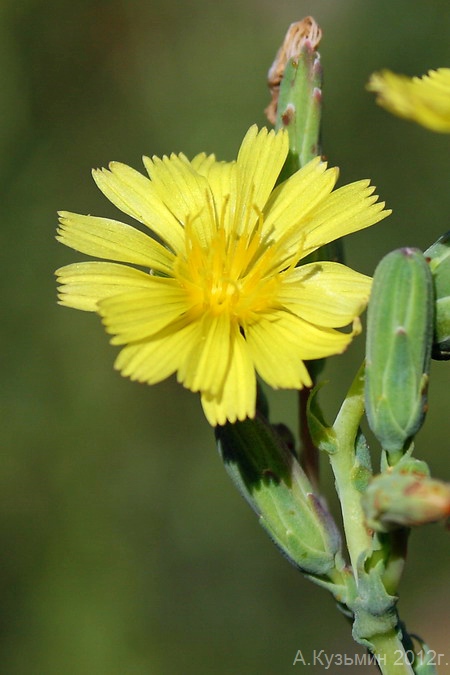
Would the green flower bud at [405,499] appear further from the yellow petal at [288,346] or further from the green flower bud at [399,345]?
the yellow petal at [288,346]

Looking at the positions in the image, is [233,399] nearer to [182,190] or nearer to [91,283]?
[91,283]

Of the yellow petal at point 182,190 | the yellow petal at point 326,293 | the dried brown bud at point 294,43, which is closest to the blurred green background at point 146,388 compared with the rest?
the dried brown bud at point 294,43

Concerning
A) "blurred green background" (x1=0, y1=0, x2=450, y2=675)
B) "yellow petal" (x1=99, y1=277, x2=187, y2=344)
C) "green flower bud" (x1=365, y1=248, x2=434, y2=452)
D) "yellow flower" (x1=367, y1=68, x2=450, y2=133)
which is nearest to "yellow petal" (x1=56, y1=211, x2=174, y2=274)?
"yellow petal" (x1=99, y1=277, x2=187, y2=344)

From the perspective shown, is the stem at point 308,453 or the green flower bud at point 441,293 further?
the stem at point 308,453

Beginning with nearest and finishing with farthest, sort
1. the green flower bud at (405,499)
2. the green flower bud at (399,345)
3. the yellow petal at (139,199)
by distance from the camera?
the green flower bud at (405,499) < the green flower bud at (399,345) < the yellow petal at (139,199)

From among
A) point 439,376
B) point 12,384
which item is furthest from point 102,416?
point 439,376

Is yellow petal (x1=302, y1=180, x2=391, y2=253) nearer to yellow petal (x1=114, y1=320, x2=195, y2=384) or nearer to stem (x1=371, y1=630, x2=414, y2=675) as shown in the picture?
yellow petal (x1=114, y1=320, x2=195, y2=384)
